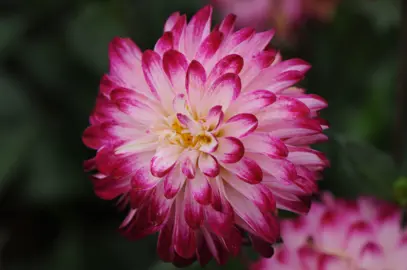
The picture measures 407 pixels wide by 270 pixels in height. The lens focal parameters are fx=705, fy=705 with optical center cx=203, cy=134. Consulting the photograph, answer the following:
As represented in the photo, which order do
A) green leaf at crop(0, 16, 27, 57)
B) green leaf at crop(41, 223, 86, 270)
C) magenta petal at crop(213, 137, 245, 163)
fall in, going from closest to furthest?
magenta petal at crop(213, 137, 245, 163) → green leaf at crop(41, 223, 86, 270) → green leaf at crop(0, 16, 27, 57)

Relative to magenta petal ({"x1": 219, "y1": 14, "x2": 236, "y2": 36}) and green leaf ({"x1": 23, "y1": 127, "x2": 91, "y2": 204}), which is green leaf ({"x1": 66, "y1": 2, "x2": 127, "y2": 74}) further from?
magenta petal ({"x1": 219, "y1": 14, "x2": 236, "y2": 36})

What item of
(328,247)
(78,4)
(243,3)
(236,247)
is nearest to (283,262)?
(328,247)

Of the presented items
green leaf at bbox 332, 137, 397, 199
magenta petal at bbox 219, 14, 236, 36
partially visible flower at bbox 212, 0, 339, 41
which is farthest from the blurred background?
magenta petal at bbox 219, 14, 236, 36

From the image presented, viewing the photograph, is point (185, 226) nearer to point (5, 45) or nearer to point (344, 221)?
point (344, 221)

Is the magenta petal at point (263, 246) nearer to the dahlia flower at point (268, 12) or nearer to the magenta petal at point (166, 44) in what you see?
the magenta petal at point (166, 44)

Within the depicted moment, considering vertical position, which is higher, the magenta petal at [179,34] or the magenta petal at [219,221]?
the magenta petal at [179,34]

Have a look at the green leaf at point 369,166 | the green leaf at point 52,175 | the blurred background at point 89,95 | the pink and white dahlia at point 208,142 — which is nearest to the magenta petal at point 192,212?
the pink and white dahlia at point 208,142

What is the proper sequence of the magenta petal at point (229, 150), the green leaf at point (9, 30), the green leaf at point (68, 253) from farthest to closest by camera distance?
the green leaf at point (9, 30) → the green leaf at point (68, 253) → the magenta petal at point (229, 150)
